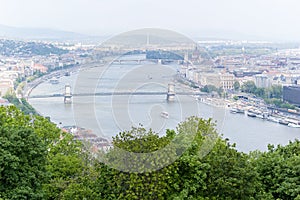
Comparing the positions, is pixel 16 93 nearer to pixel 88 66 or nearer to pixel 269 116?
pixel 269 116

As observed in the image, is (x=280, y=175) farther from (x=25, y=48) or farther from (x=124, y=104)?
(x=25, y=48)

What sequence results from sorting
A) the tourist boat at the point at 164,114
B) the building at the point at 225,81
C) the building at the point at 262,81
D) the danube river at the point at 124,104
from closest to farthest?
1. the danube river at the point at 124,104
2. the tourist boat at the point at 164,114
3. the building at the point at 225,81
4. the building at the point at 262,81

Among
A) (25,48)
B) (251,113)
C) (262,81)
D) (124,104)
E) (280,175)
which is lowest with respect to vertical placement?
(251,113)

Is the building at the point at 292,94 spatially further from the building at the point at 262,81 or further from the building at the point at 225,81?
the building at the point at 225,81

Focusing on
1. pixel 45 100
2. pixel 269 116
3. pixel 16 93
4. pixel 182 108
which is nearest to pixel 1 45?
pixel 16 93

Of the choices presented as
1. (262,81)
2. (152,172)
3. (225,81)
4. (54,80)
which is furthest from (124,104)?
(262,81)

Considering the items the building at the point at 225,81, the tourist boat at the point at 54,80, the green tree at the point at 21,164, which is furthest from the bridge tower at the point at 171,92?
the tourist boat at the point at 54,80

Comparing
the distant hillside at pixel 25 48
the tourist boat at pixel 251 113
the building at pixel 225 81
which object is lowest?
the tourist boat at pixel 251 113

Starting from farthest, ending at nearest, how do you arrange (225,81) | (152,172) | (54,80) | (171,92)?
(54,80)
(225,81)
(171,92)
(152,172)
